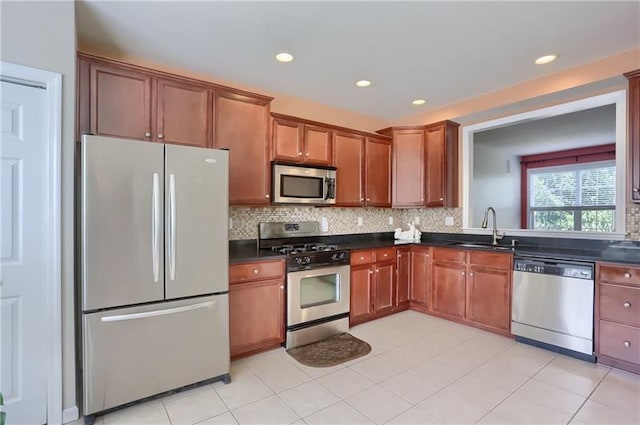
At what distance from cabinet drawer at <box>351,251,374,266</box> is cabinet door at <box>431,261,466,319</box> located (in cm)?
87

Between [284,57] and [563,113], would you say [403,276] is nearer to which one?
[563,113]

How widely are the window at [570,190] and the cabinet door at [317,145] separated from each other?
367 cm

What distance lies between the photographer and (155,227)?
6.96ft

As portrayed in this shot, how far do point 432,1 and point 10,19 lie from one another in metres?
2.53

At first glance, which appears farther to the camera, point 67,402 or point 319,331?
point 319,331

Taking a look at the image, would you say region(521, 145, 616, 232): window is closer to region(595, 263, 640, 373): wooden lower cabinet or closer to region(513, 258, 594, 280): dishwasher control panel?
region(513, 258, 594, 280): dishwasher control panel

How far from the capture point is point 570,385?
232cm

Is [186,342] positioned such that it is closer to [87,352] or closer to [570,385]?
[87,352]

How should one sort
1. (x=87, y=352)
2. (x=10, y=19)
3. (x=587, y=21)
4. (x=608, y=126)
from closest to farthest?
(x=10, y=19)
(x=87, y=352)
(x=587, y=21)
(x=608, y=126)

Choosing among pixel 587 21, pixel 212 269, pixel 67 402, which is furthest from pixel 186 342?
pixel 587 21

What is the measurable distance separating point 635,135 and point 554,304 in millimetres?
1586

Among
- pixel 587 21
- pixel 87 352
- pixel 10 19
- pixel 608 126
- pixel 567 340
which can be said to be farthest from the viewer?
pixel 608 126

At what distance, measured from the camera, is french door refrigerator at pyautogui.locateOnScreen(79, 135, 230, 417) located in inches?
76.4

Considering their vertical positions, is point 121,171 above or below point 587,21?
below
